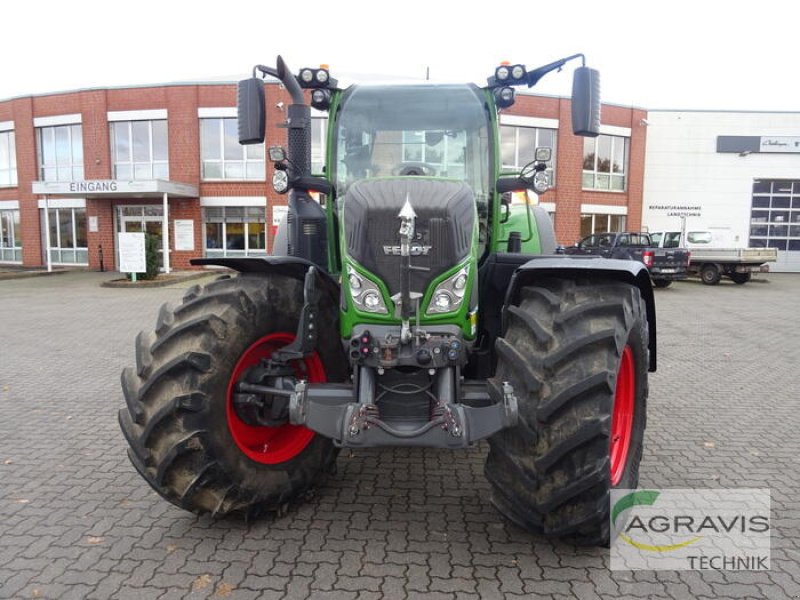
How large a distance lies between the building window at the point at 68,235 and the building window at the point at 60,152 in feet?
Answer: 5.11

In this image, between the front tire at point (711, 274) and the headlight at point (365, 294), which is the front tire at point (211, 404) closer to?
the headlight at point (365, 294)

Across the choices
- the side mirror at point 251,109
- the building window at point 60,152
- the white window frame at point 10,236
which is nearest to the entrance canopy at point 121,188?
the building window at point 60,152

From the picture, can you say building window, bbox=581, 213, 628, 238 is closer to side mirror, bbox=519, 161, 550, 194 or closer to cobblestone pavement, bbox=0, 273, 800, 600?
cobblestone pavement, bbox=0, 273, 800, 600

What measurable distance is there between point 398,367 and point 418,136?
5.94 ft

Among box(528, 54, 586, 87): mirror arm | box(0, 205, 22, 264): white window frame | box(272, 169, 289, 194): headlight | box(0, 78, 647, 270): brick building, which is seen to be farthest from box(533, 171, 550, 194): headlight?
box(0, 205, 22, 264): white window frame

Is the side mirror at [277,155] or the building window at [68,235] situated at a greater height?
the side mirror at [277,155]

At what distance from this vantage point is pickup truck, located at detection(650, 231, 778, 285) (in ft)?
71.9

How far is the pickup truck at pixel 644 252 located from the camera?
19.8 metres

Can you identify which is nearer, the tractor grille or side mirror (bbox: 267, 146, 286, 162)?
the tractor grille

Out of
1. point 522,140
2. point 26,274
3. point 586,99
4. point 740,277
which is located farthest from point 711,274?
point 26,274

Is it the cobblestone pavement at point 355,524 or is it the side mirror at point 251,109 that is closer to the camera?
the cobblestone pavement at point 355,524

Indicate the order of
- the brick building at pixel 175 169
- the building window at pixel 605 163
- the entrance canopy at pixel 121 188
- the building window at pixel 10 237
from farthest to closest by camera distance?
the building window at pixel 10 237 → the building window at pixel 605 163 → the brick building at pixel 175 169 → the entrance canopy at pixel 121 188

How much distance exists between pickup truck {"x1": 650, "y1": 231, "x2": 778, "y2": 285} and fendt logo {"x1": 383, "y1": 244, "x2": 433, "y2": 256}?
2042 centimetres

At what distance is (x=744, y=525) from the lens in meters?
3.62
